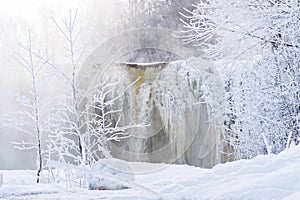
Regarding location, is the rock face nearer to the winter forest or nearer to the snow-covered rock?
the winter forest

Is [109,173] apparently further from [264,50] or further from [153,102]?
[153,102]

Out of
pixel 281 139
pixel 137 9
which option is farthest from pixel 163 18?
pixel 281 139

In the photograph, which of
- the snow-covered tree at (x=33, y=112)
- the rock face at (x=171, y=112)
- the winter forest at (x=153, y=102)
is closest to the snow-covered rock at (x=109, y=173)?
the winter forest at (x=153, y=102)

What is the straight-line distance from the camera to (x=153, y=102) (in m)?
11.5

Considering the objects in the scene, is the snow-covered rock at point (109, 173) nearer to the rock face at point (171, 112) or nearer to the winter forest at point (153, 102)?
the winter forest at point (153, 102)

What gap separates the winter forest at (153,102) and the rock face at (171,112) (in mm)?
27

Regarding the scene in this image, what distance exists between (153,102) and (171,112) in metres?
0.63

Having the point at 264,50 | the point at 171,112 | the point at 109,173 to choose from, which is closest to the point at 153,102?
the point at 171,112

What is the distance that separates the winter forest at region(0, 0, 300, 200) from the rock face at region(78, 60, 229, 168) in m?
0.03

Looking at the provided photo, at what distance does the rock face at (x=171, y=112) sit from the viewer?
10.5 m

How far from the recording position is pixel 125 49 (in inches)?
615

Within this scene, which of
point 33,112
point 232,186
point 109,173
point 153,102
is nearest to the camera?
point 232,186

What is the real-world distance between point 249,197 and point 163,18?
48.0ft

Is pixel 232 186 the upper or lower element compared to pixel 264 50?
lower
